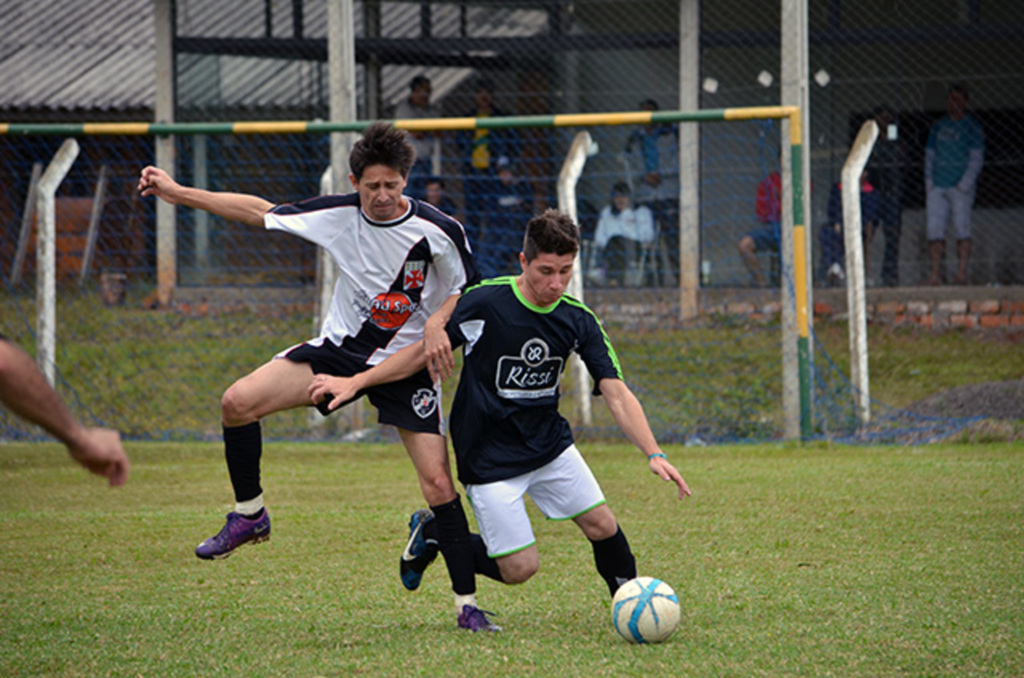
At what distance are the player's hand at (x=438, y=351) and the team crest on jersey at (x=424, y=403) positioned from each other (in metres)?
0.30

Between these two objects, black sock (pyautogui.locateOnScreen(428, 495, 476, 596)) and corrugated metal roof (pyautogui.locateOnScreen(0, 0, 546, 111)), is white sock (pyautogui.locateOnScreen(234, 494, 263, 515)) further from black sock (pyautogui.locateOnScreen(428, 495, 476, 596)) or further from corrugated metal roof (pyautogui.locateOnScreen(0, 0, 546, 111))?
corrugated metal roof (pyautogui.locateOnScreen(0, 0, 546, 111))

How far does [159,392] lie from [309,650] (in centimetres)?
704

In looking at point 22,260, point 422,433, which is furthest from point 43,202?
point 422,433

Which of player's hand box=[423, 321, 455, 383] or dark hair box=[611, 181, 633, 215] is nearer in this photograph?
player's hand box=[423, 321, 455, 383]

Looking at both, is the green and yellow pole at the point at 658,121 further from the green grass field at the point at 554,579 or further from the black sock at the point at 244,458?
the black sock at the point at 244,458

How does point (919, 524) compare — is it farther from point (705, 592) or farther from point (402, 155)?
point (402, 155)

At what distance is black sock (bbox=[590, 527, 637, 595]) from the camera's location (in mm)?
4414

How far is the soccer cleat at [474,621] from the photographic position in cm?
424

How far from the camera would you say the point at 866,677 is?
3514 millimetres

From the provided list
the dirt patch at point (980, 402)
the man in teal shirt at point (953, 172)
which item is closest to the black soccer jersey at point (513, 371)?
the dirt patch at point (980, 402)

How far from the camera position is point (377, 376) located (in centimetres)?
467

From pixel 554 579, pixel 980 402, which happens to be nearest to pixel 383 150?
pixel 554 579

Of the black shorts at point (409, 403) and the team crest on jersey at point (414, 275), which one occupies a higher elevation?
the team crest on jersey at point (414, 275)

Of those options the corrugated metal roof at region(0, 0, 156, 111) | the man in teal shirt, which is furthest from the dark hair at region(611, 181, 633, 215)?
the corrugated metal roof at region(0, 0, 156, 111)
